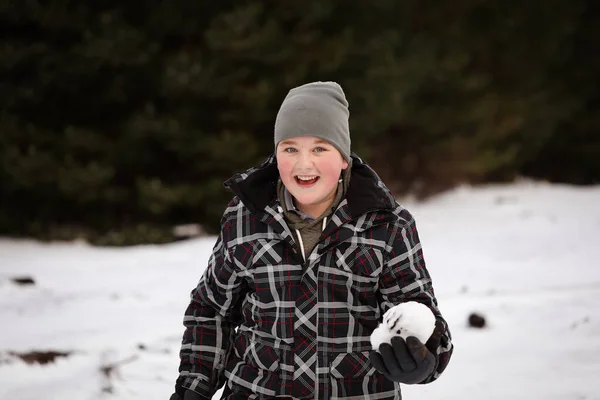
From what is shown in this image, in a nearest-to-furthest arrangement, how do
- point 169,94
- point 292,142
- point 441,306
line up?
point 292,142 → point 441,306 → point 169,94

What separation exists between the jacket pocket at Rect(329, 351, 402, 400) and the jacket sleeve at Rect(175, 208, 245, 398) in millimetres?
414

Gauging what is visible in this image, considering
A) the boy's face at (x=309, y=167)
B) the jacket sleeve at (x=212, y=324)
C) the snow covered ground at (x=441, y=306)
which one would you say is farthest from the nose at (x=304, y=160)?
the snow covered ground at (x=441, y=306)

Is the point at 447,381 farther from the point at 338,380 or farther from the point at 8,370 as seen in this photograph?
the point at 8,370

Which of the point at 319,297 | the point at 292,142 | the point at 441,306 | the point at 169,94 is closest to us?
the point at 319,297

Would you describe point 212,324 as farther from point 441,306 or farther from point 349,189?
point 441,306

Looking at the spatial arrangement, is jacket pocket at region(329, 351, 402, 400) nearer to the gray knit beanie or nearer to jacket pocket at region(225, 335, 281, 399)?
jacket pocket at region(225, 335, 281, 399)

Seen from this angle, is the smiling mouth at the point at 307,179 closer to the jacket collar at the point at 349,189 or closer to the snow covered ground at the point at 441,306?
the jacket collar at the point at 349,189

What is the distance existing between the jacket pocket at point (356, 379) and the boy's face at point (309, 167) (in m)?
0.50

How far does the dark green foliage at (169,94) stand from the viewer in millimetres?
6703

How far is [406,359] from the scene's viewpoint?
157 centimetres

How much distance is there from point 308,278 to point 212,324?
409 mm

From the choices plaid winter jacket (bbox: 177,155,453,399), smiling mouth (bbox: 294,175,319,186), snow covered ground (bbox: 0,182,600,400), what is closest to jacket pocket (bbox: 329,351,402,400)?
plaid winter jacket (bbox: 177,155,453,399)

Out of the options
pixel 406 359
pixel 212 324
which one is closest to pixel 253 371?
pixel 212 324

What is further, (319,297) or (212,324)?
(212,324)
